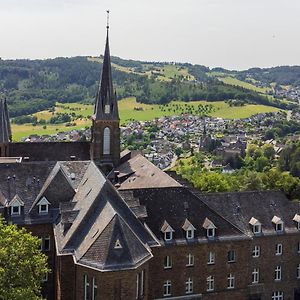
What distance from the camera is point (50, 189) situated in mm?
51469

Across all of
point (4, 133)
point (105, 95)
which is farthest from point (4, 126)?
→ point (105, 95)

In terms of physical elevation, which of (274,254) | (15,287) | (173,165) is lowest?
(173,165)

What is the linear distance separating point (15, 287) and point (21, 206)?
14.3 m

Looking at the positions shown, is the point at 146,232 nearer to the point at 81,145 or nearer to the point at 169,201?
the point at 169,201

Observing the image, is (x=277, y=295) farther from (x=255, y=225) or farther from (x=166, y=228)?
(x=166, y=228)

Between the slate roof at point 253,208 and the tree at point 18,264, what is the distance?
20.6m

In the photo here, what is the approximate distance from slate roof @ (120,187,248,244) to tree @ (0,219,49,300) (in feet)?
45.0

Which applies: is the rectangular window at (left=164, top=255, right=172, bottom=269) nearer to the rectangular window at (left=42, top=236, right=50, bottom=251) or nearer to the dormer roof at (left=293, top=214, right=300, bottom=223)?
the rectangular window at (left=42, top=236, right=50, bottom=251)

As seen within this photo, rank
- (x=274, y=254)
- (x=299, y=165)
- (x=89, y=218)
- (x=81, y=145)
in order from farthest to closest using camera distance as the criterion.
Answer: (x=299, y=165)
(x=81, y=145)
(x=274, y=254)
(x=89, y=218)

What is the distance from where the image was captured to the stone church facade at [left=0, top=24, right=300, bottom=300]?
40312mm

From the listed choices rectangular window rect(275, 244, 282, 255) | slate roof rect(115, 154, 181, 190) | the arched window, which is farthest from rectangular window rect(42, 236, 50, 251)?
the arched window

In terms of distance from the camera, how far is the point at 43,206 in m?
50.3

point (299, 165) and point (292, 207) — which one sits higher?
point (292, 207)

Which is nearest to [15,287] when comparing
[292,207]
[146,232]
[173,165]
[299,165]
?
[146,232]
